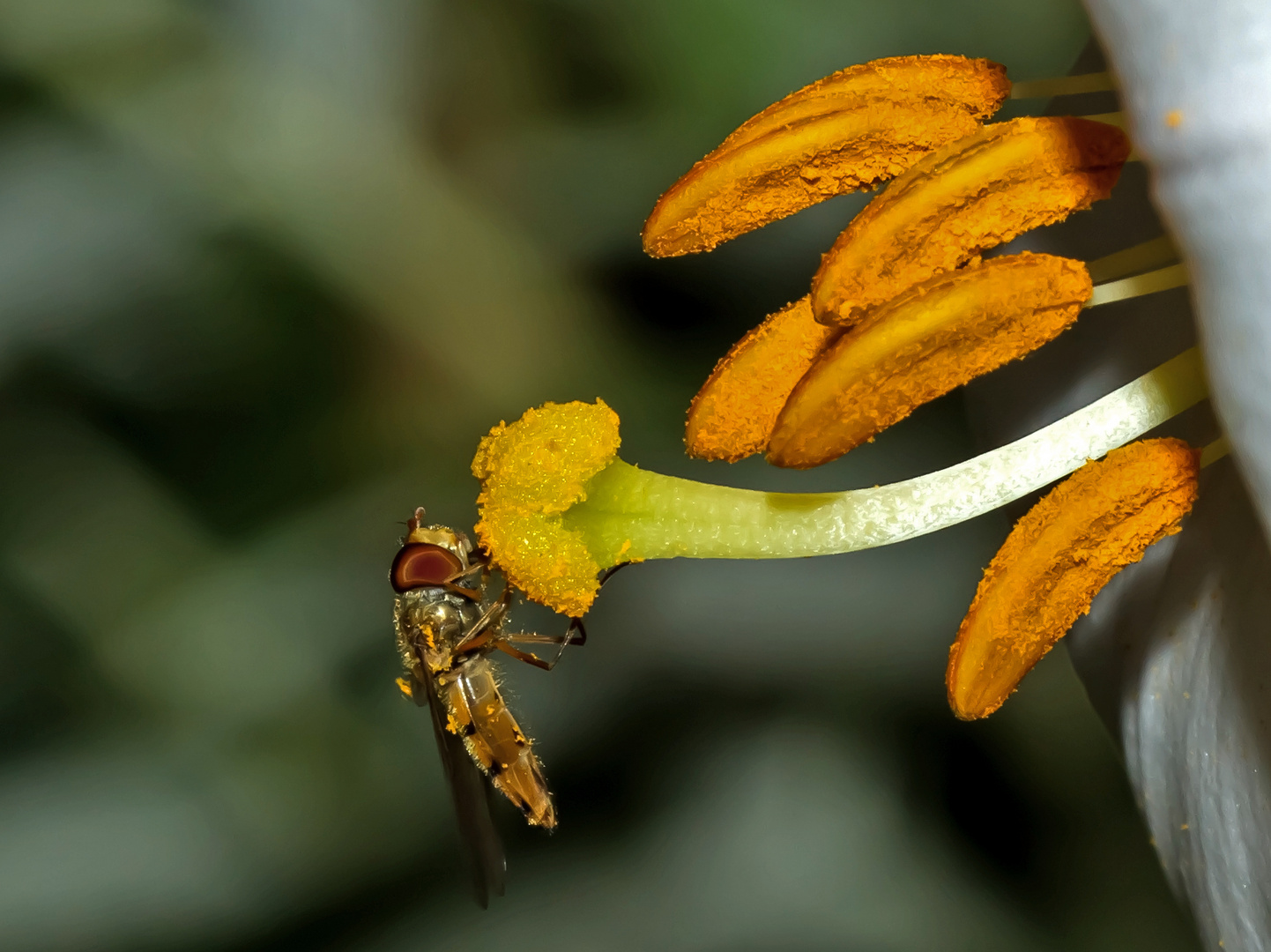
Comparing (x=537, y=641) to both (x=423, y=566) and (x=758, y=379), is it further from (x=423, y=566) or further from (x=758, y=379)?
(x=758, y=379)

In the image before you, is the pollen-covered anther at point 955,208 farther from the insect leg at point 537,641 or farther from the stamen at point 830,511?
the insect leg at point 537,641

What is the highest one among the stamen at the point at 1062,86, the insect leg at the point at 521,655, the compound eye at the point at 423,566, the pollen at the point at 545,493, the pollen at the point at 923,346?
the stamen at the point at 1062,86

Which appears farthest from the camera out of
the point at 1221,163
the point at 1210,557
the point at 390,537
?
the point at 390,537

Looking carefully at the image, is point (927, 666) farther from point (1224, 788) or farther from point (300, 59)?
point (300, 59)

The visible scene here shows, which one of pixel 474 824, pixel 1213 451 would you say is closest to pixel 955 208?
pixel 1213 451

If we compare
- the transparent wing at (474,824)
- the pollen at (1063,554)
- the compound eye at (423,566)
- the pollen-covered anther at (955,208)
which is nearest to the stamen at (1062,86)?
the pollen-covered anther at (955,208)
